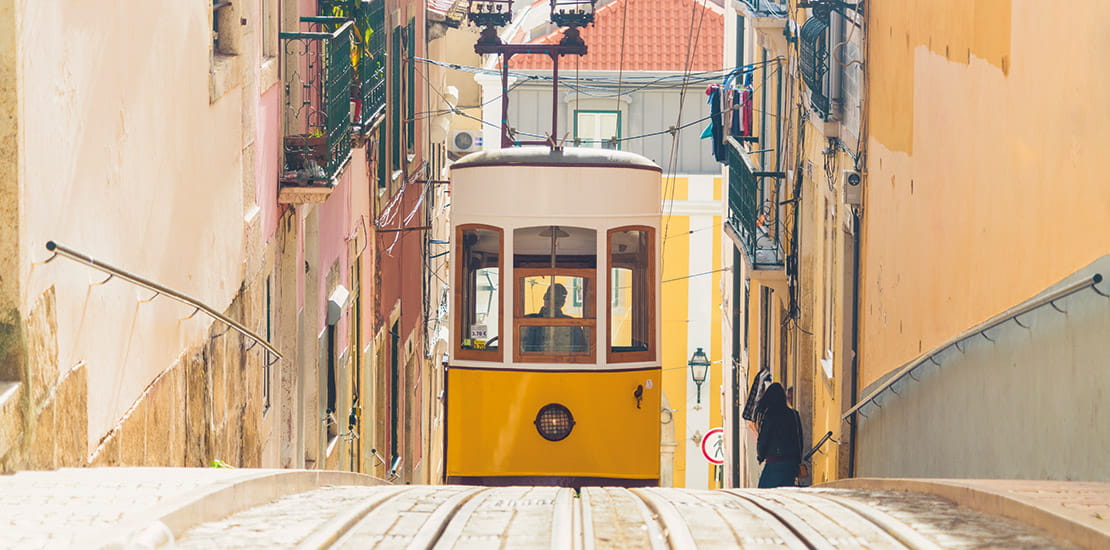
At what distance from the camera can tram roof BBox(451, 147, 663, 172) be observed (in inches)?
503

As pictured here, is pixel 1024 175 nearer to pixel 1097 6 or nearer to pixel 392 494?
pixel 1097 6

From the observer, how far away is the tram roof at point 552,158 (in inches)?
503

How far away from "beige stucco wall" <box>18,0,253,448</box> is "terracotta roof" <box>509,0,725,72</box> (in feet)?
68.7

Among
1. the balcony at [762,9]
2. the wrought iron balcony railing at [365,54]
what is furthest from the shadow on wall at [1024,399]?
the balcony at [762,9]

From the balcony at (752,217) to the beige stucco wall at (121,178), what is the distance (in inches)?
331

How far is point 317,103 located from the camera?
41.7 feet

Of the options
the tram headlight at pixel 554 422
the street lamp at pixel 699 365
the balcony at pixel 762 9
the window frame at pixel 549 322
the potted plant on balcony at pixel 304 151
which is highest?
the balcony at pixel 762 9

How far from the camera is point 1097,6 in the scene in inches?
233

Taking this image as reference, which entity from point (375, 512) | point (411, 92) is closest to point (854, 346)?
point (375, 512)

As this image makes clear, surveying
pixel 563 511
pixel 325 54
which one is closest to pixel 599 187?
pixel 325 54

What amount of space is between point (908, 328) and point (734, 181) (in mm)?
8426

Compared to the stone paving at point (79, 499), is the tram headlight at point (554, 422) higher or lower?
lower

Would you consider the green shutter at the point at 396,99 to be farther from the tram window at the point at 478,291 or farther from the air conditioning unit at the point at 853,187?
the air conditioning unit at the point at 853,187

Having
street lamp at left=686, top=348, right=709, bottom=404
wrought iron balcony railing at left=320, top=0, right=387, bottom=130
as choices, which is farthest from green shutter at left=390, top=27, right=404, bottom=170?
street lamp at left=686, top=348, right=709, bottom=404
